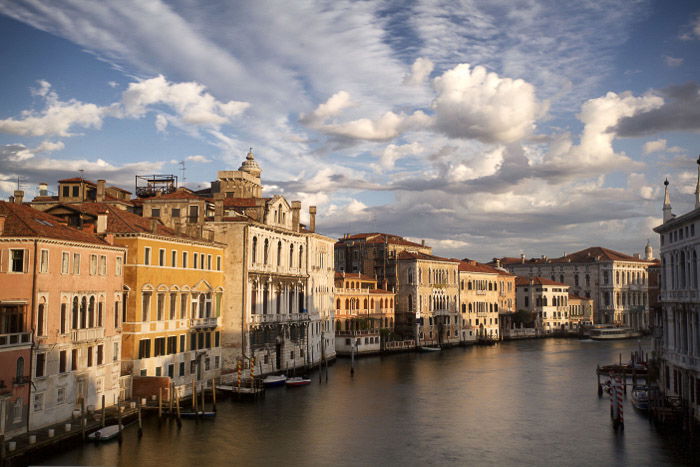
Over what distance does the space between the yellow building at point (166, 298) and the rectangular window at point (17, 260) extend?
6010 mm

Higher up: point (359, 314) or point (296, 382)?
point (359, 314)

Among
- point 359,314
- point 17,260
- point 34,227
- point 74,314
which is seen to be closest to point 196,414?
point 74,314

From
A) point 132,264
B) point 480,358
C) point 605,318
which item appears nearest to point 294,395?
point 132,264

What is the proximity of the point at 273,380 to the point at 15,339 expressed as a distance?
1784 cm

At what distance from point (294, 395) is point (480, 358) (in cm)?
2600

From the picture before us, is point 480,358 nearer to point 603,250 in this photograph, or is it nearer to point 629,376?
point 629,376

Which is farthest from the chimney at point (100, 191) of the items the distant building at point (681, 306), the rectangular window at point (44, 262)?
the distant building at point (681, 306)

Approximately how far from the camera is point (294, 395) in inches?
1409

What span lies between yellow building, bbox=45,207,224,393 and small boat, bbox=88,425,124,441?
494cm

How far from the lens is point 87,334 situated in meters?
25.7

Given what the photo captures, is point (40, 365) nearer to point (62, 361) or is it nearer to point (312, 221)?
point (62, 361)

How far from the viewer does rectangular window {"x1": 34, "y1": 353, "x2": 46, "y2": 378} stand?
75.6ft

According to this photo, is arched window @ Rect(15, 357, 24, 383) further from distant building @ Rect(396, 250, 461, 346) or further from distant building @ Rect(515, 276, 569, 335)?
distant building @ Rect(515, 276, 569, 335)

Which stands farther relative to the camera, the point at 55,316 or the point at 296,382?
the point at 296,382
